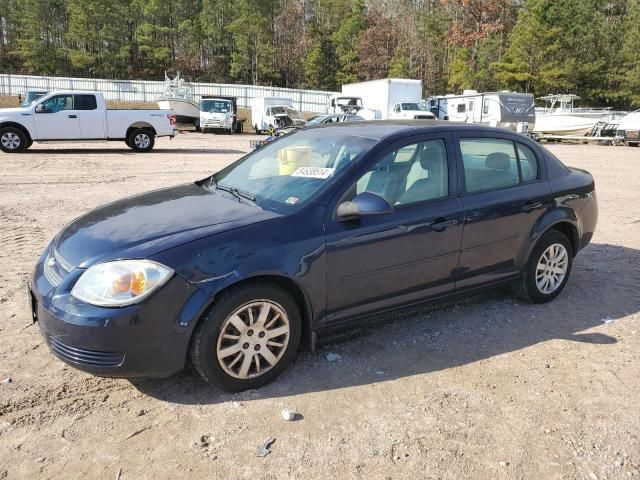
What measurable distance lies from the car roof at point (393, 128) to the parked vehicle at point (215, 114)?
27420 millimetres

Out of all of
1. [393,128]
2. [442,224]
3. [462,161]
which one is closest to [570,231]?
[462,161]

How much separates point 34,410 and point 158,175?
371 inches

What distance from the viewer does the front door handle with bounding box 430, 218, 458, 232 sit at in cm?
367

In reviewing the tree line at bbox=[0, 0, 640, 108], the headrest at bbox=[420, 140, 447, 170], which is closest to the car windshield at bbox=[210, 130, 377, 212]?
the headrest at bbox=[420, 140, 447, 170]

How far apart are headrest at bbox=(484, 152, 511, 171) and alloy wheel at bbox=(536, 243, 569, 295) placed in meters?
0.82

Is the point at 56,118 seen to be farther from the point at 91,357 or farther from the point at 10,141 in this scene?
the point at 91,357

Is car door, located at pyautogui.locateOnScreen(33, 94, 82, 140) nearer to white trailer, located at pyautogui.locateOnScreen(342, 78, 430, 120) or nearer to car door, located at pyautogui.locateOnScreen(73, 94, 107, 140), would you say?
car door, located at pyautogui.locateOnScreen(73, 94, 107, 140)

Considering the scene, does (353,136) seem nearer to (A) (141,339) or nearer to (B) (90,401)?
(A) (141,339)

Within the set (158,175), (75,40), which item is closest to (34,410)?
(158,175)

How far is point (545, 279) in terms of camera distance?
4.53 meters

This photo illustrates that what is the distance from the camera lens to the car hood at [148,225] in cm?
290

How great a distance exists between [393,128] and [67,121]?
14.7 metres

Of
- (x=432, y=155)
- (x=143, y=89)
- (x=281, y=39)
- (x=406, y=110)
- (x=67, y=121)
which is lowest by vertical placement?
(x=67, y=121)

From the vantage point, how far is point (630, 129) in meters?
26.0
